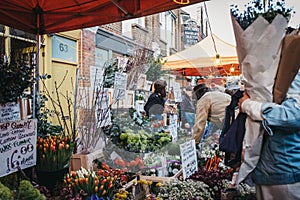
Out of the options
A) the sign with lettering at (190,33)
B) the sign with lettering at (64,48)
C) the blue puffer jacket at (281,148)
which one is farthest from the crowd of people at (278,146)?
the sign with lettering at (190,33)

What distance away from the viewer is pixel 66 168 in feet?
6.70

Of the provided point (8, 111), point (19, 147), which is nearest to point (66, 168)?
point (19, 147)

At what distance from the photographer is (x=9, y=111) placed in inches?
79.1

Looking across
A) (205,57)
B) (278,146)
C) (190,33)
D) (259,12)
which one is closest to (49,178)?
(278,146)

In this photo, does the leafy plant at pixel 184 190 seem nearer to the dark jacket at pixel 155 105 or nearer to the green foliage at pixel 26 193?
the green foliage at pixel 26 193

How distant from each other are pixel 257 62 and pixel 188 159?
1069mm

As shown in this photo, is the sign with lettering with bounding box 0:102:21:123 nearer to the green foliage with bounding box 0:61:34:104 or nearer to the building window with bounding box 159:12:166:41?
the green foliage with bounding box 0:61:34:104

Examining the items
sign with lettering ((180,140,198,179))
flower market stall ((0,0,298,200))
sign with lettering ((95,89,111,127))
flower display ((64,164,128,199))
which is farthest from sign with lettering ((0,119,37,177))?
sign with lettering ((180,140,198,179))

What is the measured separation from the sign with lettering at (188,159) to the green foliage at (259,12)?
1050 millimetres

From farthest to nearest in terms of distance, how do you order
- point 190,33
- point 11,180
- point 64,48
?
point 190,33, point 64,48, point 11,180

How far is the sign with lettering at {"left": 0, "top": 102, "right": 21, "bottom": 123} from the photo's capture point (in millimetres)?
1962

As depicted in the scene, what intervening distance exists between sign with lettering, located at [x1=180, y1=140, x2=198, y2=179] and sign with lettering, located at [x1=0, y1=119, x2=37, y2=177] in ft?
3.50

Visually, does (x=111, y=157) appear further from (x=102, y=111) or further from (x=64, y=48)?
(x=64, y=48)

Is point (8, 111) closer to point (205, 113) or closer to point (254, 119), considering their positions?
point (254, 119)
